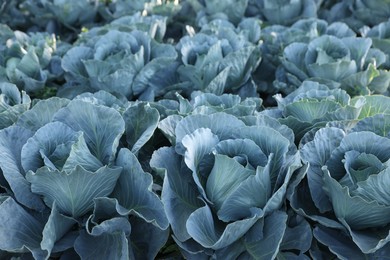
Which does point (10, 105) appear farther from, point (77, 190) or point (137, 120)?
point (77, 190)

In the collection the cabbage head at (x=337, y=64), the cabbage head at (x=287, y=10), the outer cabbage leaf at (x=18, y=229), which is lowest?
the cabbage head at (x=287, y=10)

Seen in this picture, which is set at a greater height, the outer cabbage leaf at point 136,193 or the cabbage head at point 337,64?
the outer cabbage leaf at point 136,193

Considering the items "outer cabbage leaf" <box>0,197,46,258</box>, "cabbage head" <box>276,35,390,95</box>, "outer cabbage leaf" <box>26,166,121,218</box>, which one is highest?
"outer cabbage leaf" <box>26,166,121,218</box>

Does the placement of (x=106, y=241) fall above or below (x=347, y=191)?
below

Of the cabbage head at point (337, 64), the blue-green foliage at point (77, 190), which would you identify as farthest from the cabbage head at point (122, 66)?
the blue-green foliage at point (77, 190)

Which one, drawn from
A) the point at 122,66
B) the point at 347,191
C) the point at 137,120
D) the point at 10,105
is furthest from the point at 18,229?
the point at 122,66

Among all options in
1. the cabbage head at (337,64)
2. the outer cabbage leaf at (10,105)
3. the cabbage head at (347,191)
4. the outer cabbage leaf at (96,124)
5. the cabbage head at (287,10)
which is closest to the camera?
the cabbage head at (347,191)

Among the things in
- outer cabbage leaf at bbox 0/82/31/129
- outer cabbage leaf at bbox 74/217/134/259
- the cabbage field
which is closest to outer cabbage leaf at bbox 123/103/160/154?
the cabbage field

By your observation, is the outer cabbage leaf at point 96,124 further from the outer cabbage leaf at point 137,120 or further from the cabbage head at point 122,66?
the cabbage head at point 122,66

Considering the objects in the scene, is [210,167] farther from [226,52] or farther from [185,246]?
[226,52]

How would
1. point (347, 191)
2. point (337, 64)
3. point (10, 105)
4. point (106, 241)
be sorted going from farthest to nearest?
point (337, 64) < point (10, 105) < point (106, 241) < point (347, 191)

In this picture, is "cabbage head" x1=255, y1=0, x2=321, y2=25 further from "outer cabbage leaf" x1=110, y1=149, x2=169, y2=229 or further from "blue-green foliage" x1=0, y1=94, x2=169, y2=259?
"outer cabbage leaf" x1=110, y1=149, x2=169, y2=229

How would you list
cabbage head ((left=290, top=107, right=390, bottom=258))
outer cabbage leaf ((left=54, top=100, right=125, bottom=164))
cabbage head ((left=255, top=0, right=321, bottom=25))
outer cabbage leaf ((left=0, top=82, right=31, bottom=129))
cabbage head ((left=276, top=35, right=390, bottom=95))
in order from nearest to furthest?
1. cabbage head ((left=290, top=107, right=390, bottom=258))
2. outer cabbage leaf ((left=54, top=100, right=125, bottom=164))
3. outer cabbage leaf ((left=0, top=82, right=31, bottom=129))
4. cabbage head ((left=276, top=35, right=390, bottom=95))
5. cabbage head ((left=255, top=0, right=321, bottom=25))

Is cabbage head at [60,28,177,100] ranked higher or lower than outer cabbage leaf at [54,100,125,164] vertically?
lower
